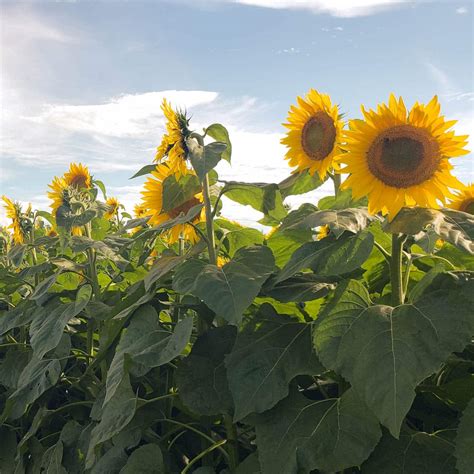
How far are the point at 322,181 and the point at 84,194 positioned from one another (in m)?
1.50

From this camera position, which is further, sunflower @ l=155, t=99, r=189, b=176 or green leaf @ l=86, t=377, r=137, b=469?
sunflower @ l=155, t=99, r=189, b=176

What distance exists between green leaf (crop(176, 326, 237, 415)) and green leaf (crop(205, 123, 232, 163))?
Result: 56cm

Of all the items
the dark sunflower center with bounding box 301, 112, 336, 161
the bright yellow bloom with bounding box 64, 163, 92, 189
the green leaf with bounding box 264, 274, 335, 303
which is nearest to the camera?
the green leaf with bounding box 264, 274, 335, 303

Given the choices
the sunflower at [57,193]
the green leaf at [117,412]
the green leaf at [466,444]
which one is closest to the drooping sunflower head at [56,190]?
the sunflower at [57,193]

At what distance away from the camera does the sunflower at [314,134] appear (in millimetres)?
1872

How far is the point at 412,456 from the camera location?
131 centimetres

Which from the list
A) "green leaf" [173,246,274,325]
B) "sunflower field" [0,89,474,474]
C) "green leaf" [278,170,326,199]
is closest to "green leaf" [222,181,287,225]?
"sunflower field" [0,89,474,474]

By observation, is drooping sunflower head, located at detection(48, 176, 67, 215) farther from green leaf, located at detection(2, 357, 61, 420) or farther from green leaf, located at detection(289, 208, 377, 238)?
green leaf, located at detection(289, 208, 377, 238)

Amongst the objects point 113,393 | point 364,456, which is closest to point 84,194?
point 113,393

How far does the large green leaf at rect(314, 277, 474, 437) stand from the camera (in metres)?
1.19

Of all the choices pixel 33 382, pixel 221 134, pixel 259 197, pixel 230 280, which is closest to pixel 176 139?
pixel 221 134

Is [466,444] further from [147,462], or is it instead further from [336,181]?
[336,181]

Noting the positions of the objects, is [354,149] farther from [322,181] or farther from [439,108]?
[322,181]

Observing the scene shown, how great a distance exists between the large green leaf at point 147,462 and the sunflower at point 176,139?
75 centimetres
